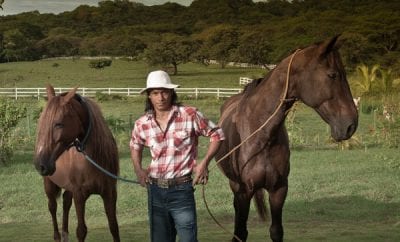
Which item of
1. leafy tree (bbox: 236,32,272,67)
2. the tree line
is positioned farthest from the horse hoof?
leafy tree (bbox: 236,32,272,67)

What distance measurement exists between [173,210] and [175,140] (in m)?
0.49

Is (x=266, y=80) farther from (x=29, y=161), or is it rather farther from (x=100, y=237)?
(x=29, y=161)

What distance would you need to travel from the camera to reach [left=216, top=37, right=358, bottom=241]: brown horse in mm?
5098

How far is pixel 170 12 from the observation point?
102875 millimetres

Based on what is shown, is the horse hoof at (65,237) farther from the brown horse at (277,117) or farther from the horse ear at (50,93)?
the horse ear at (50,93)

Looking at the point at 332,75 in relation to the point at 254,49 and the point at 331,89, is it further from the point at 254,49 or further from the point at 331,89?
the point at 254,49

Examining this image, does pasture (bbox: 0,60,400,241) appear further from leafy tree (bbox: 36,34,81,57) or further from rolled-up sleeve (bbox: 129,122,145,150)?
leafy tree (bbox: 36,34,81,57)

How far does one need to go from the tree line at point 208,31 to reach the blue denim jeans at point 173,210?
42796 millimetres

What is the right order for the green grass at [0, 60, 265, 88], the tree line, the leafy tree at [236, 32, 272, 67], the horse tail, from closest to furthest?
the horse tail
the green grass at [0, 60, 265, 88]
the tree line
the leafy tree at [236, 32, 272, 67]

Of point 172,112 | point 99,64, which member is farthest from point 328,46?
point 99,64

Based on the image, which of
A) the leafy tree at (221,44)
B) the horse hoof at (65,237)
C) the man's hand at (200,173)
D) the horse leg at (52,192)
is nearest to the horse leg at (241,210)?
the man's hand at (200,173)

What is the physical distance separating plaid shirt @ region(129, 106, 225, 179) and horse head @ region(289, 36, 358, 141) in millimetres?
1113

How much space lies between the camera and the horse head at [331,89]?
5.04m

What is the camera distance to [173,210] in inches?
176
